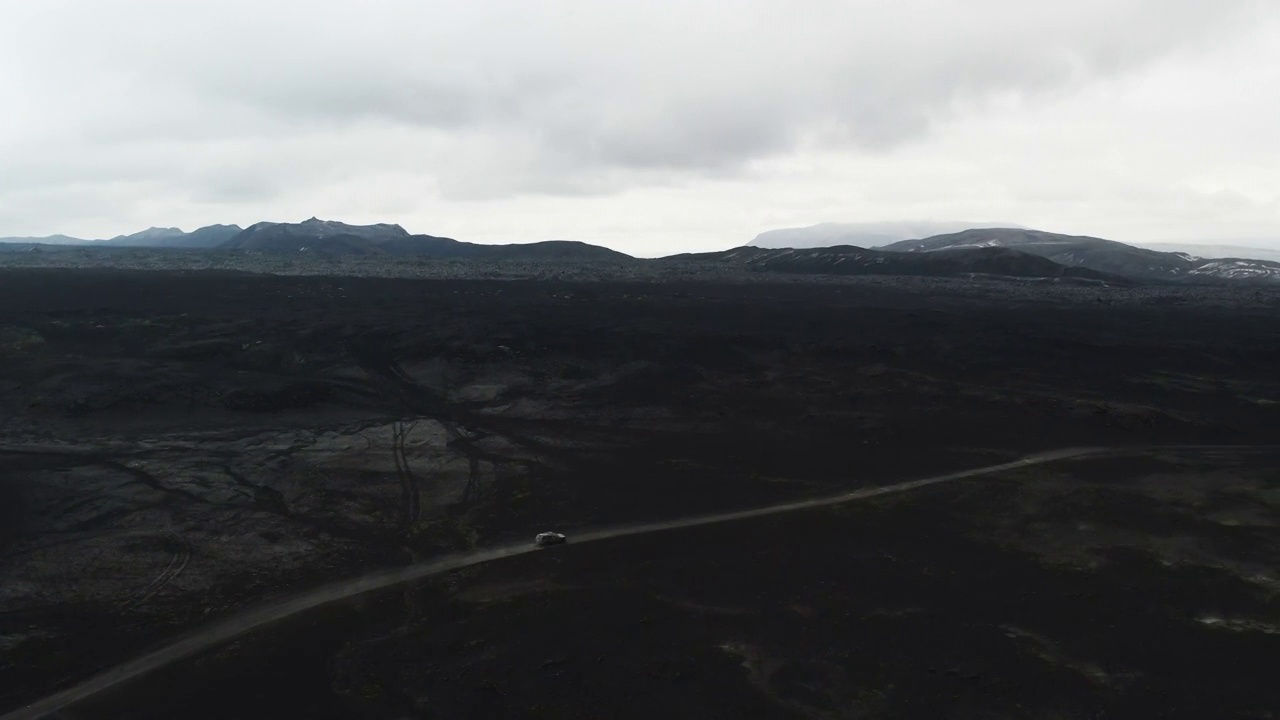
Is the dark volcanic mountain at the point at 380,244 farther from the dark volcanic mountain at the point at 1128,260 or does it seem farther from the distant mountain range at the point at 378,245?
the dark volcanic mountain at the point at 1128,260

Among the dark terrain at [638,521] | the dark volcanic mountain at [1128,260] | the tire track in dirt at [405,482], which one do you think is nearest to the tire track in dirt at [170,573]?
the dark terrain at [638,521]

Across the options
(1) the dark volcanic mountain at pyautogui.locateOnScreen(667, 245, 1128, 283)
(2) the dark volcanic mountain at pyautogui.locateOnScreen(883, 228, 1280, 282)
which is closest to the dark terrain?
(1) the dark volcanic mountain at pyautogui.locateOnScreen(667, 245, 1128, 283)

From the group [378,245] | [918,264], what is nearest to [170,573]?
[918,264]

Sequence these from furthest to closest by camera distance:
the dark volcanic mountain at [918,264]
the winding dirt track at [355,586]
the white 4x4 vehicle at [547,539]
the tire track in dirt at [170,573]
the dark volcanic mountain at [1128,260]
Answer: the dark volcanic mountain at [1128,260], the dark volcanic mountain at [918,264], the white 4x4 vehicle at [547,539], the tire track in dirt at [170,573], the winding dirt track at [355,586]

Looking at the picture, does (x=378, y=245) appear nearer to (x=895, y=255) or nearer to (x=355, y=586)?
(x=895, y=255)

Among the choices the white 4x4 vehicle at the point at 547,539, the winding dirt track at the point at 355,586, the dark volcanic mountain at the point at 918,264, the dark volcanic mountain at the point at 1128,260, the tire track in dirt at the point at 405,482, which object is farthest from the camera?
the dark volcanic mountain at the point at 1128,260

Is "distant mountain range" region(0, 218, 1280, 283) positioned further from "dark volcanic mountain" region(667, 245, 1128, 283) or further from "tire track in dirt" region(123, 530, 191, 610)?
"tire track in dirt" region(123, 530, 191, 610)

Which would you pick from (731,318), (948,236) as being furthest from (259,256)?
(948,236)
